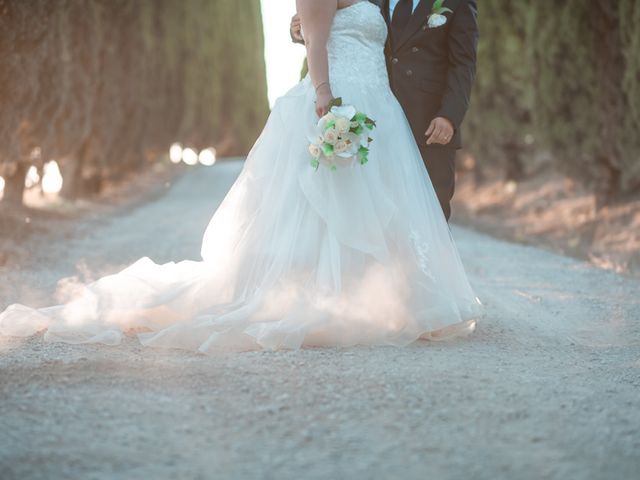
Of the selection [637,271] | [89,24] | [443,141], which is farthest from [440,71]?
[89,24]

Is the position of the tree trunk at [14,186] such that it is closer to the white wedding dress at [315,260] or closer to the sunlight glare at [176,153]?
the white wedding dress at [315,260]

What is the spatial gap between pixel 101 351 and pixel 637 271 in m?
4.73

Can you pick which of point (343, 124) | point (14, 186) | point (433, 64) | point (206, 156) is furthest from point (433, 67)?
point (206, 156)

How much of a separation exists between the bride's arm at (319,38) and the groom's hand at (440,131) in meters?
0.52

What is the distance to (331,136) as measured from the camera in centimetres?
362

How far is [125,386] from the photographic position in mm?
2926

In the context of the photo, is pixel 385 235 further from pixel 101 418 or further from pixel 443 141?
pixel 101 418

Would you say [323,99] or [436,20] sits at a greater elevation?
[436,20]

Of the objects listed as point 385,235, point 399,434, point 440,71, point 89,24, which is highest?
point 89,24

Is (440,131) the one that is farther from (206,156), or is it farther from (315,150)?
(206,156)

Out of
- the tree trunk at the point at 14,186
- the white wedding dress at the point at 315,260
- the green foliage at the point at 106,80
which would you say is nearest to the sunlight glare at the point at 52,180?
the green foliage at the point at 106,80

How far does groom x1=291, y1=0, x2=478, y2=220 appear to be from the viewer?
12.9 feet

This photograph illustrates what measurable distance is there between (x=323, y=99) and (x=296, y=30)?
1.71 ft

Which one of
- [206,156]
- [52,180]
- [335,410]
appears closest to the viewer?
Result: [335,410]
